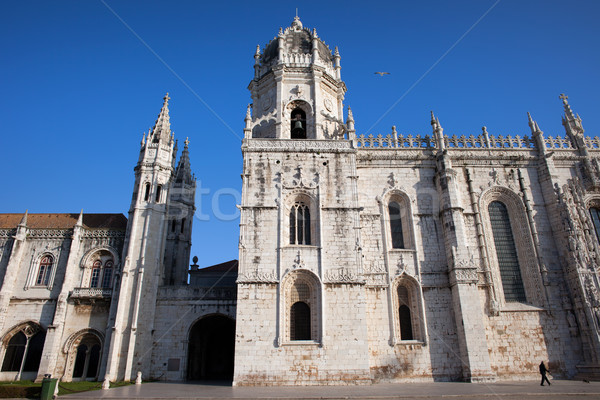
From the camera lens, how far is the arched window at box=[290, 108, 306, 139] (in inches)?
1036

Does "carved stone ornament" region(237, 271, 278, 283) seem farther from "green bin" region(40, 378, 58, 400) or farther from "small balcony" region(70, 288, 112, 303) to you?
"small balcony" region(70, 288, 112, 303)

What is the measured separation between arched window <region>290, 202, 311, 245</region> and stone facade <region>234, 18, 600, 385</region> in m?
0.08

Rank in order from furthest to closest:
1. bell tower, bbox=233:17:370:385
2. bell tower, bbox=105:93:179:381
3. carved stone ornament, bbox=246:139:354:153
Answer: carved stone ornament, bbox=246:139:354:153
bell tower, bbox=105:93:179:381
bell tower, bbox=233:17:370:385

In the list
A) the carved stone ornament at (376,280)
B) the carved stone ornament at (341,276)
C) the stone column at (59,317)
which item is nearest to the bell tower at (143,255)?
the stone column at (59,317)

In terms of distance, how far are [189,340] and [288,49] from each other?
2122 centimetres

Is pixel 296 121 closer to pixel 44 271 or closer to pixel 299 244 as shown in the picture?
pixel 299 244

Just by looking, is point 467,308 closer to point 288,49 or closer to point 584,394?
point 584,394

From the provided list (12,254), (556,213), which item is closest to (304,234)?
(556,213)

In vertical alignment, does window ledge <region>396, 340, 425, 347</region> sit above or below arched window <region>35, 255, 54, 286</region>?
below

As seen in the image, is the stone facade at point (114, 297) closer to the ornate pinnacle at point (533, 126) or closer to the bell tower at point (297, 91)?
the bell tower at point (297, 91)

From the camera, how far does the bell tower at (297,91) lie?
85.6 ft

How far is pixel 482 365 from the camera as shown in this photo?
798 inches

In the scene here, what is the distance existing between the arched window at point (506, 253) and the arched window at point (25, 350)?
2965 centimetres

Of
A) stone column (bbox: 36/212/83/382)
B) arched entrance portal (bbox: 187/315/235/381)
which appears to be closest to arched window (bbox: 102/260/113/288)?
stone column (bbox: 36/212/83/382)
